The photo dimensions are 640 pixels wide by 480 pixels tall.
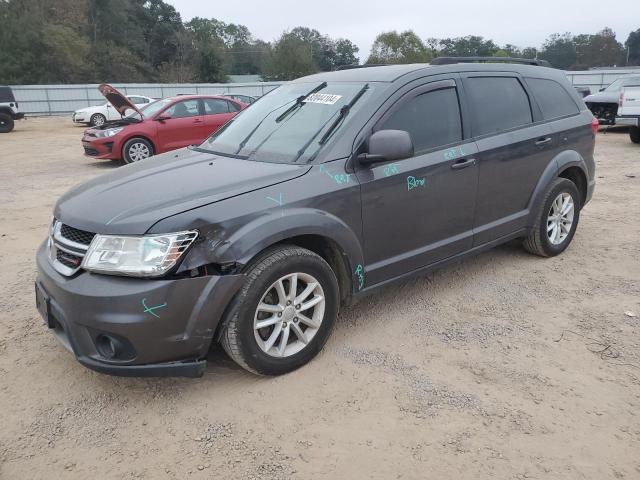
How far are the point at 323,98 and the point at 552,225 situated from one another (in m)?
2.58

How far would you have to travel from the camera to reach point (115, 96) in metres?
12.7

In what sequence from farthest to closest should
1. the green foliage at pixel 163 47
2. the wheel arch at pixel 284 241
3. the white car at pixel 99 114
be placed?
1. the green foliage at pixel 163 47
2. the white car at pixel 99 114
3. the wheel arch at pixel 284 241

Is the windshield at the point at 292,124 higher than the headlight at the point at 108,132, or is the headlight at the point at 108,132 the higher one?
the windshield at the point at 292,124

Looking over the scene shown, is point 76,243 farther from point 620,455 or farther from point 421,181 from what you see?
point 620,455

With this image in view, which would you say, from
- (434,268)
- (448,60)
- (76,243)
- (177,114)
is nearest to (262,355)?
(76,243)

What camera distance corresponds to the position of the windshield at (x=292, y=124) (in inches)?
136

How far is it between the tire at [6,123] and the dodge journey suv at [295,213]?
66.0 ft

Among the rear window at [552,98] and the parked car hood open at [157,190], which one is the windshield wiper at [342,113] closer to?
the parked car hood open at [157,190]

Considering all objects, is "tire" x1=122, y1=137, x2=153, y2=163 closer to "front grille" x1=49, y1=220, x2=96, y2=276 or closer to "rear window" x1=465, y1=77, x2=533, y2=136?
"front grille" x1=49, y1=220, x2=96, y2=276

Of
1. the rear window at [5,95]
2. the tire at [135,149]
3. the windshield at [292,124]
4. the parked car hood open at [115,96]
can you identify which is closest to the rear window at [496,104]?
the windshield at [292,124]

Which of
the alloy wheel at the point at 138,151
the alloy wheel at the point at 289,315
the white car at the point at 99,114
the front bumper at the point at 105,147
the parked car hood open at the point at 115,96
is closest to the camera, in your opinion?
the alloy wheel at the point at 289,315

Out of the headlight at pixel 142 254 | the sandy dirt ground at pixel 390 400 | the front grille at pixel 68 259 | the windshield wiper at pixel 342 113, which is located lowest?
the sandy dirt ground at pixel 390 400

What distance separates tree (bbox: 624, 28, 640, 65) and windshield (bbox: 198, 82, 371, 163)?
88.2 meters

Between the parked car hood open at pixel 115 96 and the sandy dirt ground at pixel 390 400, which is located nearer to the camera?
the sandy dirt ground at pixel 390 400
